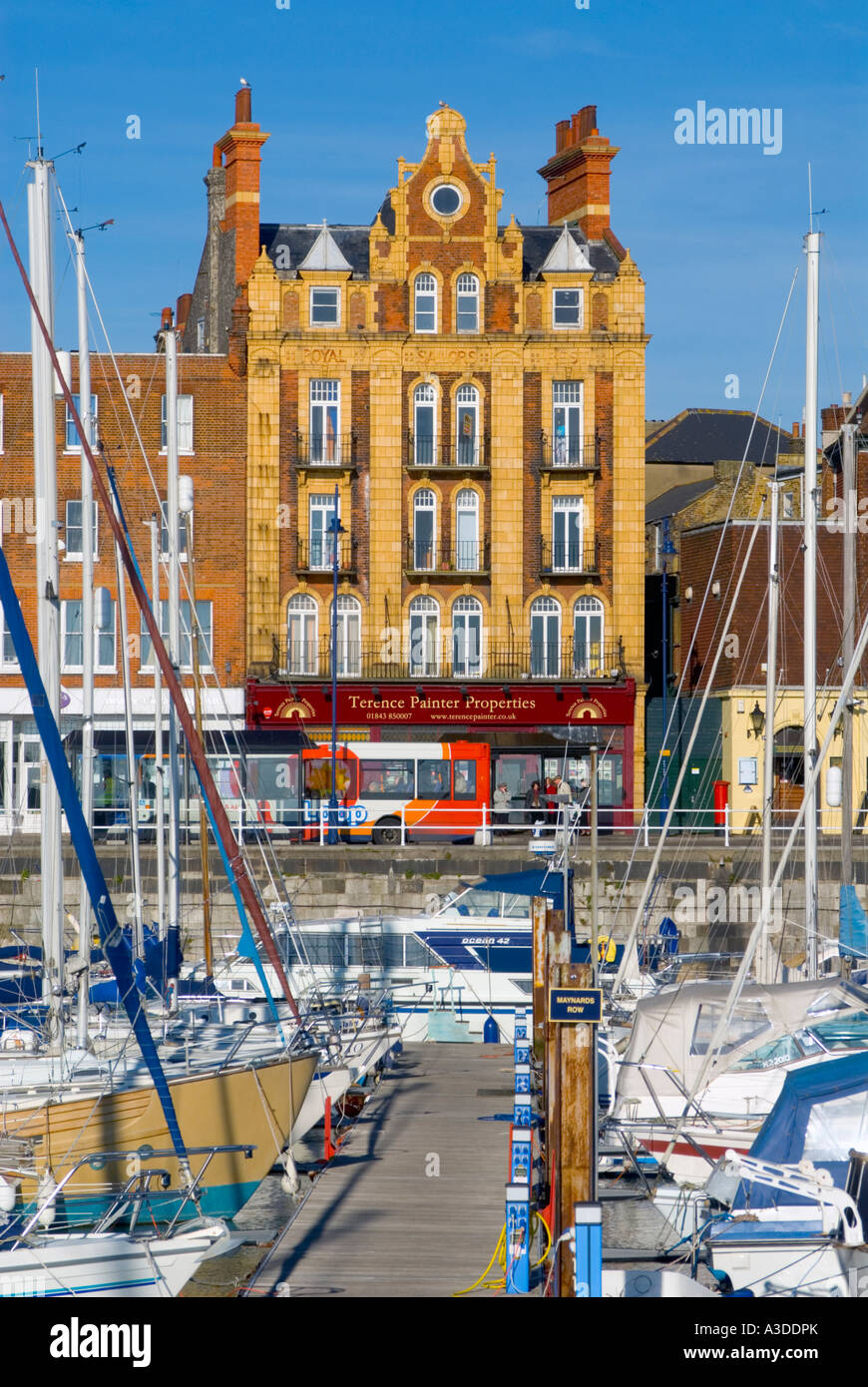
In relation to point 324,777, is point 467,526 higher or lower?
higher

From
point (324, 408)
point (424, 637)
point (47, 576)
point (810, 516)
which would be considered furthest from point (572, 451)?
point (47, 576)

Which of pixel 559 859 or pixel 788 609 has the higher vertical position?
pixel 788 609

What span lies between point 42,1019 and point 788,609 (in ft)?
103

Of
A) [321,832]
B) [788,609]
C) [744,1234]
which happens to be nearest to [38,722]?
[744,1234]

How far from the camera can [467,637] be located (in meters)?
44.8

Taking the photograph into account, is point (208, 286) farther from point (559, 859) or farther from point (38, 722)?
point (38, 722)

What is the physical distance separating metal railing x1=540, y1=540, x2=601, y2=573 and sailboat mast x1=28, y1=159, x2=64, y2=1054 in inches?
992

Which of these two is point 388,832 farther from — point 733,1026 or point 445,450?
point 733,1026

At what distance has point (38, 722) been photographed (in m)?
14.4

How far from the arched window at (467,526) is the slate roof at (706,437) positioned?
1587cm

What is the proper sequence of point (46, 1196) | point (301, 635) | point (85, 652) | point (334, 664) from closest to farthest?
1. point (46, 1196)
2. point (85, 652)
3. point (334, 664)
4. point (301, 635)

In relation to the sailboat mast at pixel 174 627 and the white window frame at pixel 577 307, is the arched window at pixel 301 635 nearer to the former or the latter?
the white window frame at pixel 577 307

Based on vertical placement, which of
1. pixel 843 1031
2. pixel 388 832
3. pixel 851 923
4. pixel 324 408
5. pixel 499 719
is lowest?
pixel 843 1031

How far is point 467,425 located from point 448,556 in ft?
11.6
